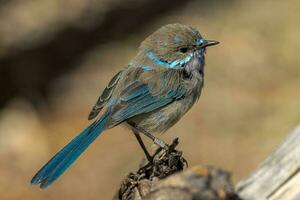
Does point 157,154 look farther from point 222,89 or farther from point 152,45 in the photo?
point 222,89

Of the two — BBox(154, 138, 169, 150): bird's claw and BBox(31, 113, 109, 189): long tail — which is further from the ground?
BBox(31, 113, 109, 189): long tail

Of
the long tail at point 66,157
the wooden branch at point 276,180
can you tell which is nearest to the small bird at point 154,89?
the long tail at point 66,157

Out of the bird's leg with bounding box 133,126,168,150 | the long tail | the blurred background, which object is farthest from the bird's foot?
the blurred background

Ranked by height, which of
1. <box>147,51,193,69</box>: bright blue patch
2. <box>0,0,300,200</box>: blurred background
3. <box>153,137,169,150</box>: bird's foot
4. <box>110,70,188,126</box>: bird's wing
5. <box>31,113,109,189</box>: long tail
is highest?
<box>0,0,300,200</box>: blurred background

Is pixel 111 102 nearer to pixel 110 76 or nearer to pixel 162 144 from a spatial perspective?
pixel 162 144

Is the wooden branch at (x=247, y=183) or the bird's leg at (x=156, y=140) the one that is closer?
the wooden branch at (x=247, y=183)

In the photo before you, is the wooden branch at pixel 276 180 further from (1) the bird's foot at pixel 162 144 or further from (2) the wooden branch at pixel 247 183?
(1) the bird's foot at pixel 162 144

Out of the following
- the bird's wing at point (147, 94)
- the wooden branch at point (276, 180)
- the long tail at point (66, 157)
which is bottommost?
the wooden branch at point (276, 180)

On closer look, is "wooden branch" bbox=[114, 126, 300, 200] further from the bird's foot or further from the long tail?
the long tail
